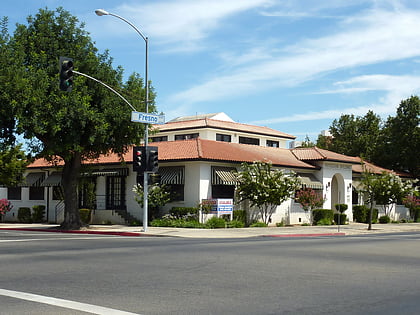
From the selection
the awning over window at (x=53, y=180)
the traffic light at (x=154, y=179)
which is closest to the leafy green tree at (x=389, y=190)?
the traffic light at (x=154, y=179)

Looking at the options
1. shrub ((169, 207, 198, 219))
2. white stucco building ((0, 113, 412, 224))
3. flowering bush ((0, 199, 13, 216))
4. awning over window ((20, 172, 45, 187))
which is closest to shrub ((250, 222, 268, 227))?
white stucco building ((0, 113, 412, 224))

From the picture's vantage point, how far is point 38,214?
43062mm

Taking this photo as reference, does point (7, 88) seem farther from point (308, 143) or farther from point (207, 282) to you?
point (308, 143)

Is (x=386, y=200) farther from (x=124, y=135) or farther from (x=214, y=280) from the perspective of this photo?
(x=214, y=280)

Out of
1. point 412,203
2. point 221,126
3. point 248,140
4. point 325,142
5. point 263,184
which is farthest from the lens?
point 325,142

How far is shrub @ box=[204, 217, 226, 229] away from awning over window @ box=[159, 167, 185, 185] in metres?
3.53

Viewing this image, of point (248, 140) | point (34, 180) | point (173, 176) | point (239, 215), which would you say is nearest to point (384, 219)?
point (248, 140)

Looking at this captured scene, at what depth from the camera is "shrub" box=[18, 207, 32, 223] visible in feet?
143

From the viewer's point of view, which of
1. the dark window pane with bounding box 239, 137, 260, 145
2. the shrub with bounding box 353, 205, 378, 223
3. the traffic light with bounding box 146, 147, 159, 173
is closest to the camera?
the traffic light with bounding box 146, 147, 159, 173

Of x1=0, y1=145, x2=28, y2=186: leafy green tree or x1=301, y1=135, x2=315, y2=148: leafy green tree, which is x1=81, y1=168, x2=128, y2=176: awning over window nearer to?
x1=0, y1=145, x2=28, y2=186: leafy green tree

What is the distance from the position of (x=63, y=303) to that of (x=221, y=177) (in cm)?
2762

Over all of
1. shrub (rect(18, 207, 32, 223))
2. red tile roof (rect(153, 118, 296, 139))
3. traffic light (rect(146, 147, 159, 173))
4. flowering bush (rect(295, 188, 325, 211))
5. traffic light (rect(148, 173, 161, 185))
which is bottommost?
shrub (rect(18, 207, 32, 223))

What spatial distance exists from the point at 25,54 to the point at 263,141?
3004cm

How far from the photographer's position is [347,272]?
12289mm
